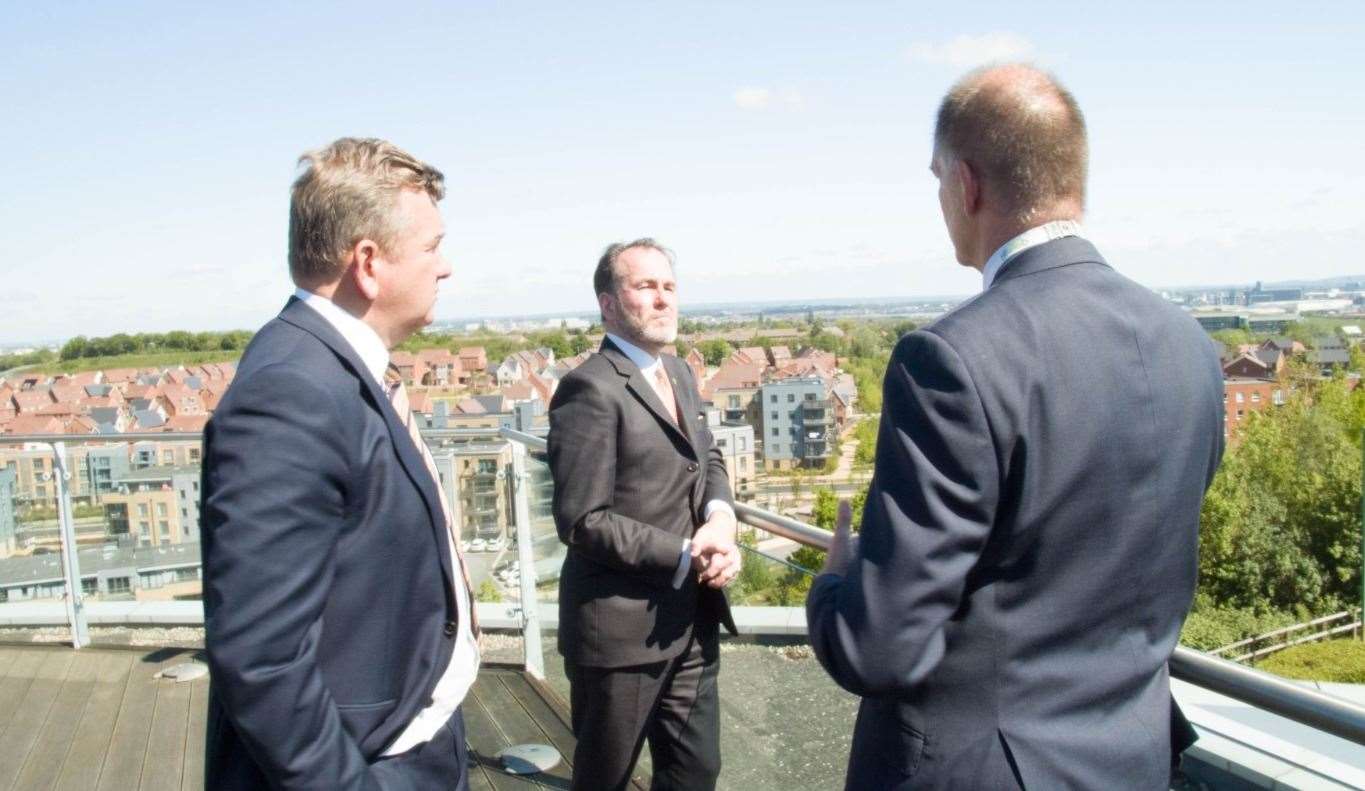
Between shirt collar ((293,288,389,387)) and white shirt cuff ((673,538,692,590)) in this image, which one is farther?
white shirt cuff ((673,538,692,590))

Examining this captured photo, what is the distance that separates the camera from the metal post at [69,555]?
15.8 ft

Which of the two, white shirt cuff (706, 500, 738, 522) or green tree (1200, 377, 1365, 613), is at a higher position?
white shirt cuff (706, 500, 738, 522)

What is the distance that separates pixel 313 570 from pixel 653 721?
133 centimetres

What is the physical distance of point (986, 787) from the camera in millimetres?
1229

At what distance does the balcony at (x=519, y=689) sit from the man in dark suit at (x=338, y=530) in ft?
2.75

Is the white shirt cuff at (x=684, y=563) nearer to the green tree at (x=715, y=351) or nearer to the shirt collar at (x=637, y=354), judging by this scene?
the shirt collar at (x=637, y=354)

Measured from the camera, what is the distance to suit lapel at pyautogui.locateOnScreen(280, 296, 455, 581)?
143cm

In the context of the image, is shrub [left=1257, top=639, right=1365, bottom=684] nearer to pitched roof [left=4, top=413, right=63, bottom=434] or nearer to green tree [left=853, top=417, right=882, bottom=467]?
pitched roof [left=4, top=413, right=63, bottom=434]

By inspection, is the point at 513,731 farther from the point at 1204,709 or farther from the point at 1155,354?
the point at 1155,354

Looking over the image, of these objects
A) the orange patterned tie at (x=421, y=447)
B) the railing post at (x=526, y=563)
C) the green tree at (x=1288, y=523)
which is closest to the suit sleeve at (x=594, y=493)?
the orange patterned tie at (x=421, y=447)

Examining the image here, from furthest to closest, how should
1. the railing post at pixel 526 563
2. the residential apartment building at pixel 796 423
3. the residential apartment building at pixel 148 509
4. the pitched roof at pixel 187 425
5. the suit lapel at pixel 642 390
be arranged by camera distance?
the residential apartment building at pixel 796 423 → the pitched roof at pixel 187 425 → the residential apartment building at pixel 148 509 → the railing post at pixel 526 563 → the suit lapel at pixel 642 390

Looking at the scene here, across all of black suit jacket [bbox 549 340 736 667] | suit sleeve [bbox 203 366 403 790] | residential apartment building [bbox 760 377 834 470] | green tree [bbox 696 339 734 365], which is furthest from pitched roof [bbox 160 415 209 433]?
green tree [bbox 696 339 734 365]

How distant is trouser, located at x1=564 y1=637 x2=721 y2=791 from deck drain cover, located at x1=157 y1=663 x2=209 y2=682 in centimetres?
256

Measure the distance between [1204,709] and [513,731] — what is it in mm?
2538
